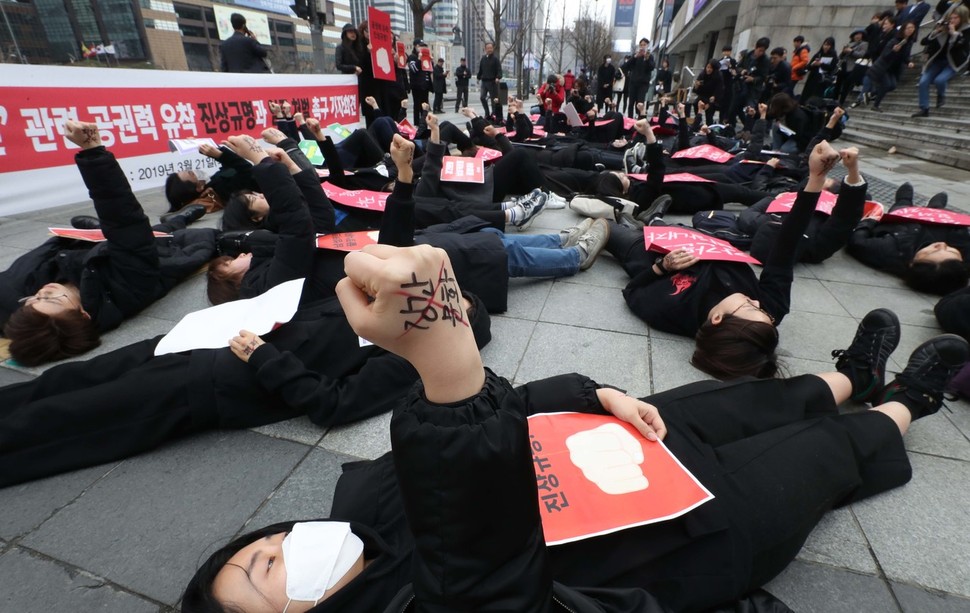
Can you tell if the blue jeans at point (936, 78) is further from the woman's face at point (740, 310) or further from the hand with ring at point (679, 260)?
the woman's face at point (740, 310)

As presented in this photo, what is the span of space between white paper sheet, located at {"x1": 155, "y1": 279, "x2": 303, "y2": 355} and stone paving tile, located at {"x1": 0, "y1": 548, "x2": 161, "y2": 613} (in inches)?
37.2

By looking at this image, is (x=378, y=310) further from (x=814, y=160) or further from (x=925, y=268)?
(x=925, y=268)

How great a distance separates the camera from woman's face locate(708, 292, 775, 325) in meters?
2.47

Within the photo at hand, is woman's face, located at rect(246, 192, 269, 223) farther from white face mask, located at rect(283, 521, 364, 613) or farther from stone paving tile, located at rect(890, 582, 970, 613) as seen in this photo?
stone paving tile, located at rect(890, 582, 970, 613)

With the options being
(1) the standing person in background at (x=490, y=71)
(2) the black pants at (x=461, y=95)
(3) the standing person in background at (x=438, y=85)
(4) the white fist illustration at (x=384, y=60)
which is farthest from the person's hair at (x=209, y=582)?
(2) the black pants at (x=461, y=95)

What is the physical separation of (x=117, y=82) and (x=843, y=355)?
302 inches

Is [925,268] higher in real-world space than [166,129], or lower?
lower

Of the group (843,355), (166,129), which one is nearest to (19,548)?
(843,355)

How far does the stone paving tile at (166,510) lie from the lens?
1635mm

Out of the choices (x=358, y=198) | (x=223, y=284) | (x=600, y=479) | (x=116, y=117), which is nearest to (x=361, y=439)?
(x=600, y=479)

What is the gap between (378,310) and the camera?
0.74m

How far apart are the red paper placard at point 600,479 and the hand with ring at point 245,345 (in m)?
1.39

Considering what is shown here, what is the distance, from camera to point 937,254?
361cm

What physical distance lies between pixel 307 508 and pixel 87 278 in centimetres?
237
